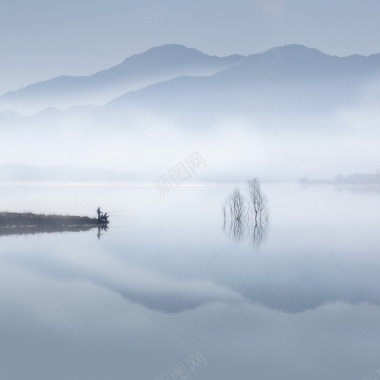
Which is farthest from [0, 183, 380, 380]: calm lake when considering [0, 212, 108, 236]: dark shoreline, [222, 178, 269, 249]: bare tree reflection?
[222, 178, 269, 249]: bare tree reflection

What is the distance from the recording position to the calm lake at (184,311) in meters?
12.1

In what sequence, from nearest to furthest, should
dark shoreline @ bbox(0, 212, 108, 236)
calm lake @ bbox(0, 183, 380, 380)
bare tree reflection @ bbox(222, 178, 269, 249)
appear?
1. calm lake @ bbox(0, 183, 380, 380)
2. dark shoreline @ bbox(0, 212, 108, 236)
3. bare tree reflection @ bbox(222, 178, 269, 249)

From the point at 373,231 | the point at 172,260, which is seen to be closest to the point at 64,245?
the point at 172,260

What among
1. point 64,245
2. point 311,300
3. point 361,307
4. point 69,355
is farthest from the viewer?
point 64,245

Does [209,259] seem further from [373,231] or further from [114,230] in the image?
[373,231]

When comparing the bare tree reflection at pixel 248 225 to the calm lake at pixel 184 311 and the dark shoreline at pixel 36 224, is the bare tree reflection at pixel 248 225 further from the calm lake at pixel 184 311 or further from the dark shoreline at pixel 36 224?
the dark shoreline at pixel 36 224

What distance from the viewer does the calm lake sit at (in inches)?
475

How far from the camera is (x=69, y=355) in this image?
12.6 meters

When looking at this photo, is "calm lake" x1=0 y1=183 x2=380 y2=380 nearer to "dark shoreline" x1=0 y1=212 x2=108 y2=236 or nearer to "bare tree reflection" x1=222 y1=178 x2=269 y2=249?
"dark shoreline" x1=0 y1=212 x2=108 y2=236

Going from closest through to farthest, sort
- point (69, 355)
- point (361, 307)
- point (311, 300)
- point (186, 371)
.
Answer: point (186, 371), point (69, 355), point (361, 307), point (311, 300)

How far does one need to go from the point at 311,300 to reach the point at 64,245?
18.5 metres

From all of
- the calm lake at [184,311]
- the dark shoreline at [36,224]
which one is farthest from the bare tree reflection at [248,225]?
the dark shoreline at [36,224]

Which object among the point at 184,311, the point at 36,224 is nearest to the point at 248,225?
the point at 36,224

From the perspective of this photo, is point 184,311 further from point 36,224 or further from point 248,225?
point 248,225
